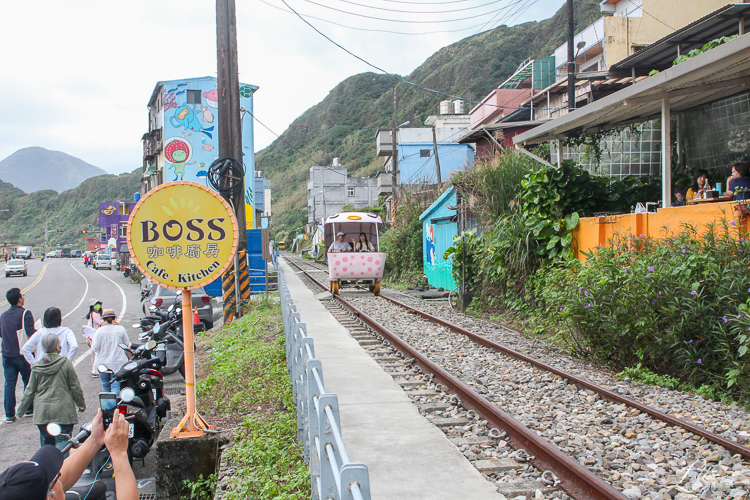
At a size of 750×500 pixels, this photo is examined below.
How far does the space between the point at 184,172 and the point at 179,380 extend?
92.4 ft

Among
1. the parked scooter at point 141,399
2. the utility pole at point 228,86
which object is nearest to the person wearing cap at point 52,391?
the parked scooter at point 141,399

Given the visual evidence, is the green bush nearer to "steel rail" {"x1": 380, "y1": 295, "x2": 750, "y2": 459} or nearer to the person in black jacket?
"steel rail" {"x1": 380, "y1": 295, "x2": 750, "y2": 459}

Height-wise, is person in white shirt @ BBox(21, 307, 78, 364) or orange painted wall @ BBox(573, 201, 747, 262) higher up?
orange painted wall @ BBox(573, 201, 747, 262)

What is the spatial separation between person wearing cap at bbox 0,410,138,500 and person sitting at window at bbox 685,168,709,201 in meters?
9.92

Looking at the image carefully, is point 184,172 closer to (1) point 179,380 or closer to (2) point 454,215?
(2) point 454,215

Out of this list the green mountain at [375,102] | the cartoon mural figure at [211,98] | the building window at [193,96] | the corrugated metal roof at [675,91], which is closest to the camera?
the corrugated metal roof at [675,91]

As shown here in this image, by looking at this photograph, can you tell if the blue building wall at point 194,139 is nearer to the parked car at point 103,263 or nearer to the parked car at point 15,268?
the parked car at point 15,268

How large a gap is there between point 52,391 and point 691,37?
59.7ft

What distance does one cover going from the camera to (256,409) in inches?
257

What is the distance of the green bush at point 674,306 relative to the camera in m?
6.55

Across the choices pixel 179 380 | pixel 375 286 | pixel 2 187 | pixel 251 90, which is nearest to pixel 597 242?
pixel 179 380

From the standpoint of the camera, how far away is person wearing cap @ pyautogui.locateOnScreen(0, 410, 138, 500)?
2.63 meters

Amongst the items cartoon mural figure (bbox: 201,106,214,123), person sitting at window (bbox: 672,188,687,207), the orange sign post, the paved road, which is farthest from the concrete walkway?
cartoon mural figure (bbox: 201,106,214,123)

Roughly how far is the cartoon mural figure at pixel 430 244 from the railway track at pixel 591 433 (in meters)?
11.7
